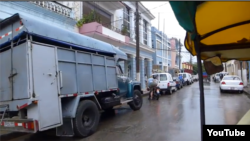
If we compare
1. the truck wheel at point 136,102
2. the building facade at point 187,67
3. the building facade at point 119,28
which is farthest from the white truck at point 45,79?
the building facade at point 187,67

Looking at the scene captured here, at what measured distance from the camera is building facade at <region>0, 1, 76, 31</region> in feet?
26.2

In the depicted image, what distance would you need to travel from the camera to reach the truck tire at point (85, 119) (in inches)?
198

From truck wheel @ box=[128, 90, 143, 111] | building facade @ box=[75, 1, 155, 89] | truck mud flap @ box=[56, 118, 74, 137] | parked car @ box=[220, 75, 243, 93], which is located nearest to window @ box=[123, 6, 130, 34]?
building facade @ box=[75, 1, 155, 89]

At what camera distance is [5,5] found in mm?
7844

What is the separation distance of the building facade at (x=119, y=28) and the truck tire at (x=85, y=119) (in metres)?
3.95

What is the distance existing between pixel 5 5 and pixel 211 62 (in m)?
8.34

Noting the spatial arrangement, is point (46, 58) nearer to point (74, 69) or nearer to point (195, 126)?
point (74, 69)

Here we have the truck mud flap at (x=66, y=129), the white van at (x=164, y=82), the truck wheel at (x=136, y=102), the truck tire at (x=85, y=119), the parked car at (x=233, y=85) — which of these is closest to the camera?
the truck mud flap at (x=66, y=129)

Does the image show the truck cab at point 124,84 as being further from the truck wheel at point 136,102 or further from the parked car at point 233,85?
the parked car at point 233,85

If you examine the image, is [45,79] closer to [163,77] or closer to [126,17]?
[163,77]

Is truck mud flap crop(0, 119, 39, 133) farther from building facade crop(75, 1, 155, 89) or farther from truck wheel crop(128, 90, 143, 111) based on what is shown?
building facade crop(75, 1, 155, 89)

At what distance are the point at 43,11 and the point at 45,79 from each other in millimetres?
6182

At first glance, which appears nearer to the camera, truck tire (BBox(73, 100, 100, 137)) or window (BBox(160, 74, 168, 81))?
truck tire (BBox(73, 100, 100, 137))

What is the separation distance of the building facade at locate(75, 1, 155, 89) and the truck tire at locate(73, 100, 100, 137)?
395 centimetres
